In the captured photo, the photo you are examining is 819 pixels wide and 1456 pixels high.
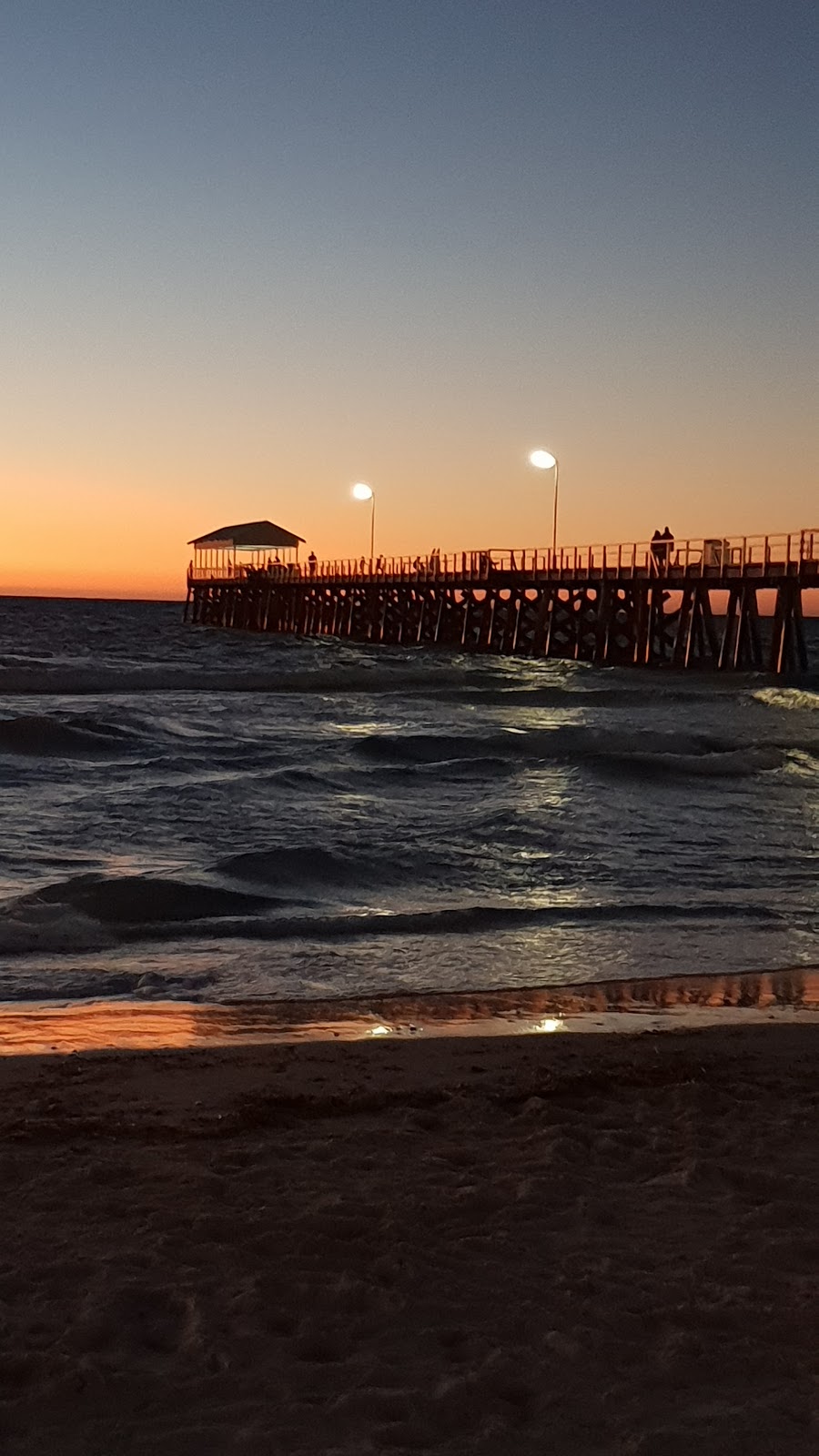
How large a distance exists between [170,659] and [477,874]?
40861mm

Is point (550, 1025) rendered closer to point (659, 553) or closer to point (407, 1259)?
point (407, 1259)

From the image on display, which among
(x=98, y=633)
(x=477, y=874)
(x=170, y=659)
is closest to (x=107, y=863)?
(x=477, y=874)

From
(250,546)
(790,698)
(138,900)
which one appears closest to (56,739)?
(138,900)

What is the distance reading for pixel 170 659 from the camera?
169 feet

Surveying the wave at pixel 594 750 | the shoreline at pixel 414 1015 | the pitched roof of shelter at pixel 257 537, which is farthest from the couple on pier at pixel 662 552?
the pitched roof of shelter at pixel 257 537

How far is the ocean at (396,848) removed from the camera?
27.8ft

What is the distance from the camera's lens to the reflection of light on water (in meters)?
6.80

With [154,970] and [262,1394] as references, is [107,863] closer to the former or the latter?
[154,970]

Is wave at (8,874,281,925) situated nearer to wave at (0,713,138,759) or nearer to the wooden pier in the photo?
wave at (0,713,138,759)

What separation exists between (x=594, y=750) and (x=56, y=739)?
7878 mm

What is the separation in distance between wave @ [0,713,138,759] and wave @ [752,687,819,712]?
44.8 feet

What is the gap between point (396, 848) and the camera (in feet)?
41.6

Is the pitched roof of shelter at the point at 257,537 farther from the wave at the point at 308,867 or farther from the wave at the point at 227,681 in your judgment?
the wave at the point at 308,867

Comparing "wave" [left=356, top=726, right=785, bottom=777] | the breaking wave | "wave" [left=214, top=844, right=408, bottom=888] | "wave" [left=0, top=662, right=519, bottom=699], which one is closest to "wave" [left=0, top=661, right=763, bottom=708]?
"wave" [left=0, top=662, right=519, bottom=699]
